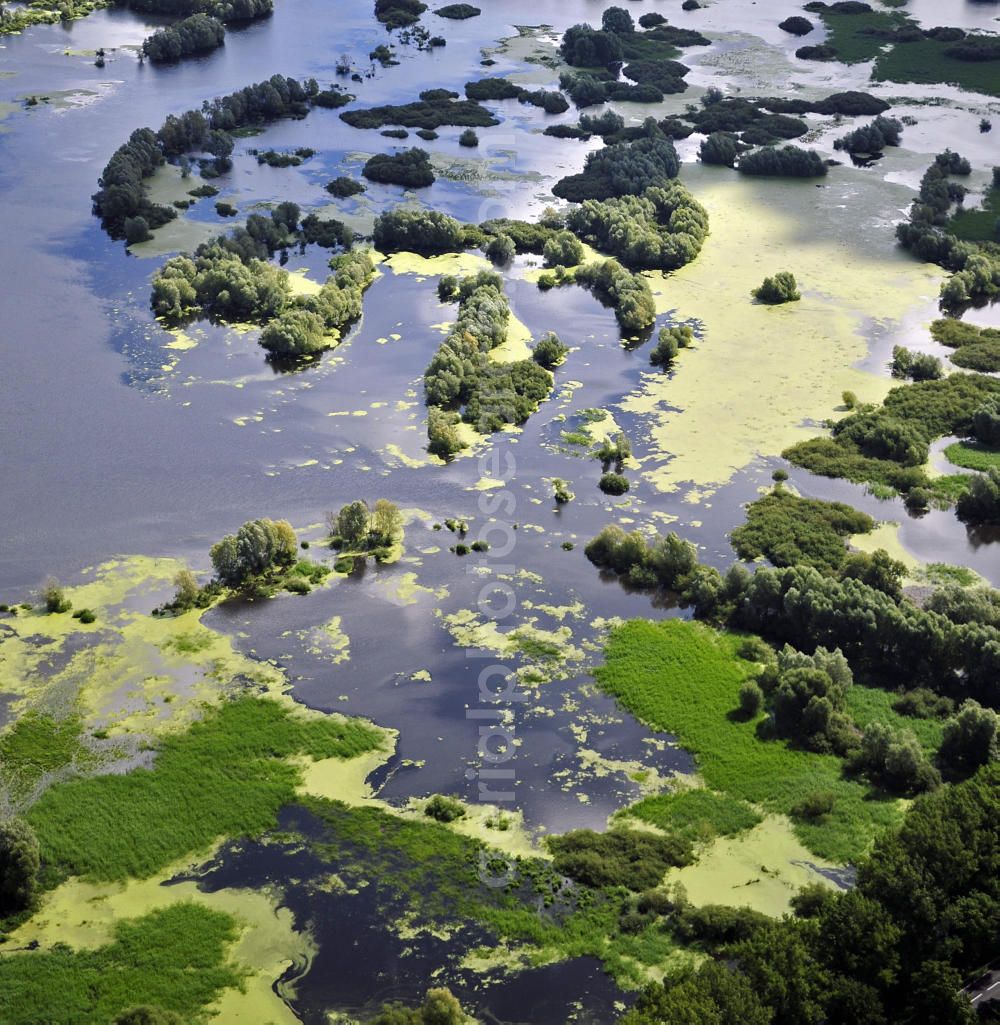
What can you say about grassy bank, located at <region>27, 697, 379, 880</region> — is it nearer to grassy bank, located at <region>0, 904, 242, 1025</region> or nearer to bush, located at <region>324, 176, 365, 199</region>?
grassy bank, located at <region>0, 904, 242, 1025</region>

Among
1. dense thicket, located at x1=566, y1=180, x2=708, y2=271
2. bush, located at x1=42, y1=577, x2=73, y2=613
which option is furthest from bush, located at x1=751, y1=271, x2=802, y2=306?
bush, located at x1=42, y1=577, x2=73, y2=613

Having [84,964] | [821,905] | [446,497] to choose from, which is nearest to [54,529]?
[446,497]

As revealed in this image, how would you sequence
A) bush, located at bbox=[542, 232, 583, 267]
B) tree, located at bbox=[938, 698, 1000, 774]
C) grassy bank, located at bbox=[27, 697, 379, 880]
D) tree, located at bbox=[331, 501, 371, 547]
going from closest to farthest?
grassy bank, located at bbox=[27, 697, 379, 880]
tree, located at bbox=[938, 698, 1000, 774]
tree, located at bbox=[331, 501, 371, 547]
bush, located at bbox=[542, 232, 583, 267]

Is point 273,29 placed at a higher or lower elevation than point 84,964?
higher

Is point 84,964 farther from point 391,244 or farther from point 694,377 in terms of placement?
point 391,244

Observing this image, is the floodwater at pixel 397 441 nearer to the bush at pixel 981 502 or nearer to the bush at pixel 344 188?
the bush at pixel 344 188

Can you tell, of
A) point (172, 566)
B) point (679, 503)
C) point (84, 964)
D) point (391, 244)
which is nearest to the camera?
point (84, 964)
